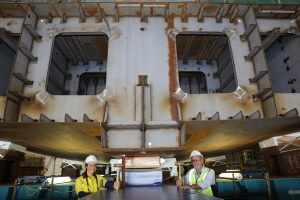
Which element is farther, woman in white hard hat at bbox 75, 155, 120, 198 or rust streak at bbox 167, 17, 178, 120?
rust streak at bbox 167, 17, 178, 120

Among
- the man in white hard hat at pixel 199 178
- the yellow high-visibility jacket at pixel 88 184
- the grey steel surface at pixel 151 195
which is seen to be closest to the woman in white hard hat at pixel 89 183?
the yellow high-visibility jacket at pixel 88 184

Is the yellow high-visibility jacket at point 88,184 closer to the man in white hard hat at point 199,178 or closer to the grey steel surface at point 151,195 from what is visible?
the grey steel surface at point 151,195

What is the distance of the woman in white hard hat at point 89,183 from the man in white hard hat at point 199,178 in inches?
60.0

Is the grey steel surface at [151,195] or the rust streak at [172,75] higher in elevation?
the rust streak at [172,75]

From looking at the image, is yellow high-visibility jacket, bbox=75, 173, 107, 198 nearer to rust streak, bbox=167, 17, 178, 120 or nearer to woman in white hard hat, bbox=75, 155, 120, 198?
woman in white hard hat, bbox=75, 155, 120, 198

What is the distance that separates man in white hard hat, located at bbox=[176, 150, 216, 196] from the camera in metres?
3.74

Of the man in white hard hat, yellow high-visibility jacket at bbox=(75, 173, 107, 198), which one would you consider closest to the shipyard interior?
yellow high-visibility jacket at bbox=(75, 173, 107, 198)

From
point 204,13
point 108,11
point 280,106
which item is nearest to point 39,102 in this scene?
point 108,11

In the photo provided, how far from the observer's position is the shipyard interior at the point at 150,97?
5207 mm

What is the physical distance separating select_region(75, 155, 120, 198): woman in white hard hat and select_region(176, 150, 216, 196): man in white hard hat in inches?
60.0

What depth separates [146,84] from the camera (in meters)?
5.80

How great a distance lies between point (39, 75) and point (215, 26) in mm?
5779

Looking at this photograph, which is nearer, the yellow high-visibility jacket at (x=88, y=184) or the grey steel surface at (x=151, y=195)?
the grey steel surface at (x=151, y=195)

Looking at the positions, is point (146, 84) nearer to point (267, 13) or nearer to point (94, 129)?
point (94, 129)
